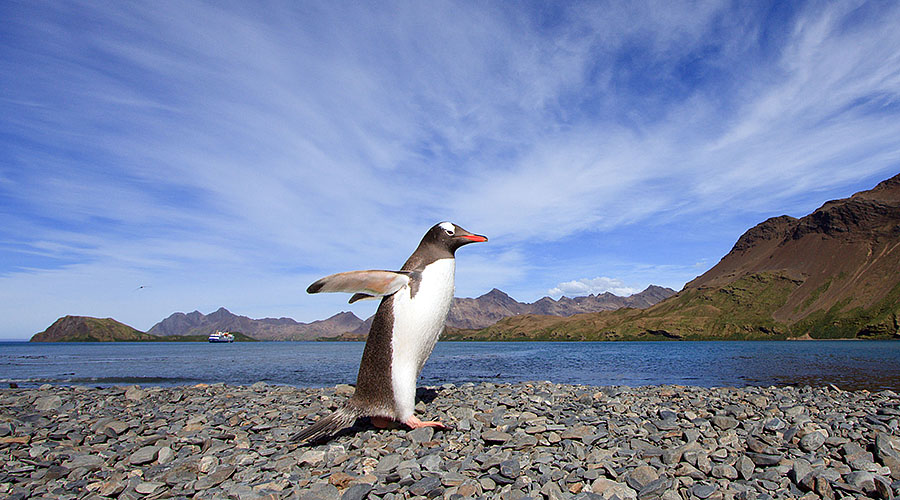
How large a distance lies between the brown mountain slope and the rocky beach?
136 meters

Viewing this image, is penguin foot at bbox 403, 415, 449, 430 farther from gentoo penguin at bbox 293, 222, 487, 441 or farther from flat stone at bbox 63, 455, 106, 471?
flat stone at bbox 63, 455, 106, 471

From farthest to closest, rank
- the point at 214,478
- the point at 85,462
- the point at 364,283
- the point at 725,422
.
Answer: the point at 725,422, the point at 364,283, the point at 85,462, the point at 214,478

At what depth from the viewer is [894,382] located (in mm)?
18359

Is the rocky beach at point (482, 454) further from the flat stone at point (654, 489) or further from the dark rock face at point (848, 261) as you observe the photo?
the dark rock face at point (848, 261)

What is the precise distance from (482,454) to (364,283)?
7.67ft

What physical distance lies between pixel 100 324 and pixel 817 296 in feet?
854

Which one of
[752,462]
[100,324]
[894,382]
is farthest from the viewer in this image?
[100,324]

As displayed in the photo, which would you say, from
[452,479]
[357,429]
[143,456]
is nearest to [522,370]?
[357,429]

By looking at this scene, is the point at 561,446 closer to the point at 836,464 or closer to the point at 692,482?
the point at 692,482

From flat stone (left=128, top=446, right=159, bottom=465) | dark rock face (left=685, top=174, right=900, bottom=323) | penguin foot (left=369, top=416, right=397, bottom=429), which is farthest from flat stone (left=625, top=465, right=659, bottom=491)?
dark rock face (left=685, top=174, right=900, bottom=323)

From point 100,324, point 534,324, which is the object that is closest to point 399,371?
point 534,324

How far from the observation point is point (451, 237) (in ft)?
21.6

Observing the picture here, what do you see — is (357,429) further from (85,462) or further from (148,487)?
(85,462)

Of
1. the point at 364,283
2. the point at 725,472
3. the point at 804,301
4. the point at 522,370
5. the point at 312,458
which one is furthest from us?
the point at 804,301
